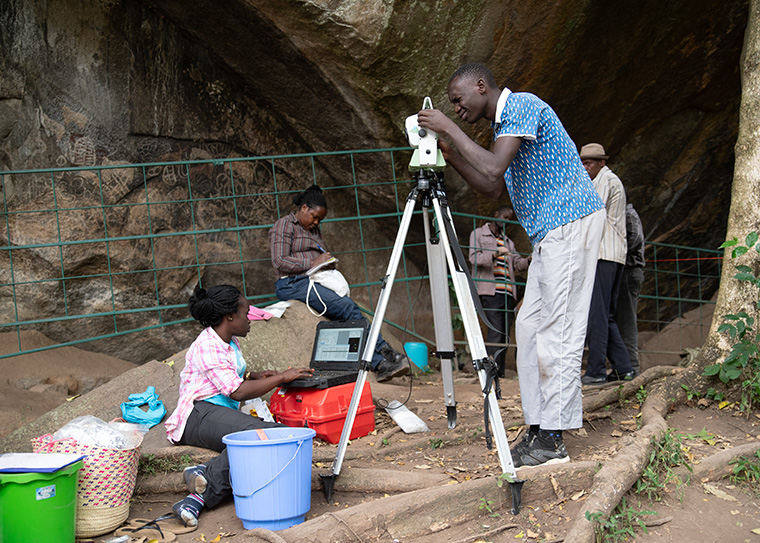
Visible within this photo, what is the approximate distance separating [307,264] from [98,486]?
287 centimetres

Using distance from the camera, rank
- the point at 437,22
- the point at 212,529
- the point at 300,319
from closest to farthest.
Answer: the point at 212,529 < the point at 300,319 < the point at 437,22

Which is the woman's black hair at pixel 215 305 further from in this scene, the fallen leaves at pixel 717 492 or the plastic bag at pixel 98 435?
the fallen leaves at pixel 717 492

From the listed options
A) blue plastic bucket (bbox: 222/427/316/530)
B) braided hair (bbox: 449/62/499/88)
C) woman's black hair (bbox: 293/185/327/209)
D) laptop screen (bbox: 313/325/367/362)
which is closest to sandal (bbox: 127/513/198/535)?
blue plastic bucket (bbox: 222/427/316/530)

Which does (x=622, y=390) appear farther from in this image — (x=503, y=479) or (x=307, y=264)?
(x=307, y=264)

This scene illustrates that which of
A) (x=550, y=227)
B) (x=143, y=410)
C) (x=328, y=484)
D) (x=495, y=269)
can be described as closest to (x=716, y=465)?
(x=550, y=227)

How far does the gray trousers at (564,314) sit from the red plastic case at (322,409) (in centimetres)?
130

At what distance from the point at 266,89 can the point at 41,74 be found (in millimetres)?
2099

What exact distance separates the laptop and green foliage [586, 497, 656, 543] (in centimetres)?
180

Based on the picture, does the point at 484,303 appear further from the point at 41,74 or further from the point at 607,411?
the point at 41,74

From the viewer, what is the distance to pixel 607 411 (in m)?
4.08

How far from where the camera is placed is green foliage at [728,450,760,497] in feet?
9.91

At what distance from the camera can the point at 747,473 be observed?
3025 mm

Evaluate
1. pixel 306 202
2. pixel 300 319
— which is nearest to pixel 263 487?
pixel 300 319

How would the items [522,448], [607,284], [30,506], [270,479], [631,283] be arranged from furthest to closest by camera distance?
[631,283], [607,284], [522,448], [270,479], [30,506]
